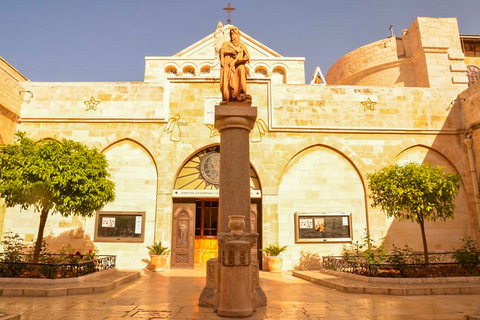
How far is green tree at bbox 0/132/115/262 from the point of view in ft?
32.6

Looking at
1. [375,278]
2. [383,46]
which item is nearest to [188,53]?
[383,46]

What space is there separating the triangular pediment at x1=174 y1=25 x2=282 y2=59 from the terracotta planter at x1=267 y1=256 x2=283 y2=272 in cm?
2116

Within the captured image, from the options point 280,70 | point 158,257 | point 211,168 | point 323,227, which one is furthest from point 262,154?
point 280,70

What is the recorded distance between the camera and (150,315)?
19.6 feet

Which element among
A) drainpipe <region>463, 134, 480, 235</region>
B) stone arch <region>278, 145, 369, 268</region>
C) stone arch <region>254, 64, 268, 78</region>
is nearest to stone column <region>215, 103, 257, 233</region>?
stone arch <region>278, 145, 369, 268</region>

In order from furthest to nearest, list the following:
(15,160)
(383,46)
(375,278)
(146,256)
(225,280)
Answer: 1. (383,46)
2. (146,256)
3. (15,160)
4. (375,278)
5. (225,280)

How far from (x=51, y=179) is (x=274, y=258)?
8.88 metres

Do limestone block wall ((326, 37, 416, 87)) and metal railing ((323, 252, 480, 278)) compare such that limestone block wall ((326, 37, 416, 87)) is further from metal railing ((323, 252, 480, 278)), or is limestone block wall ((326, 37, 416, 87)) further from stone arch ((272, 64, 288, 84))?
metal railing ((323, 252, 480, 278))

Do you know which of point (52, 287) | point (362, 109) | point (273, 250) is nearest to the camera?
point (52, 287)

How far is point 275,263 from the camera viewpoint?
13.9m

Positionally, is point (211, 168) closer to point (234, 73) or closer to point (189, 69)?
point (234, 73)

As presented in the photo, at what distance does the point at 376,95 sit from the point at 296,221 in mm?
7491

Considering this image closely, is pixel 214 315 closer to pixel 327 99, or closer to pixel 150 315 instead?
pixel 150 315

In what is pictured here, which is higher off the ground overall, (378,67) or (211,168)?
(378,67)
